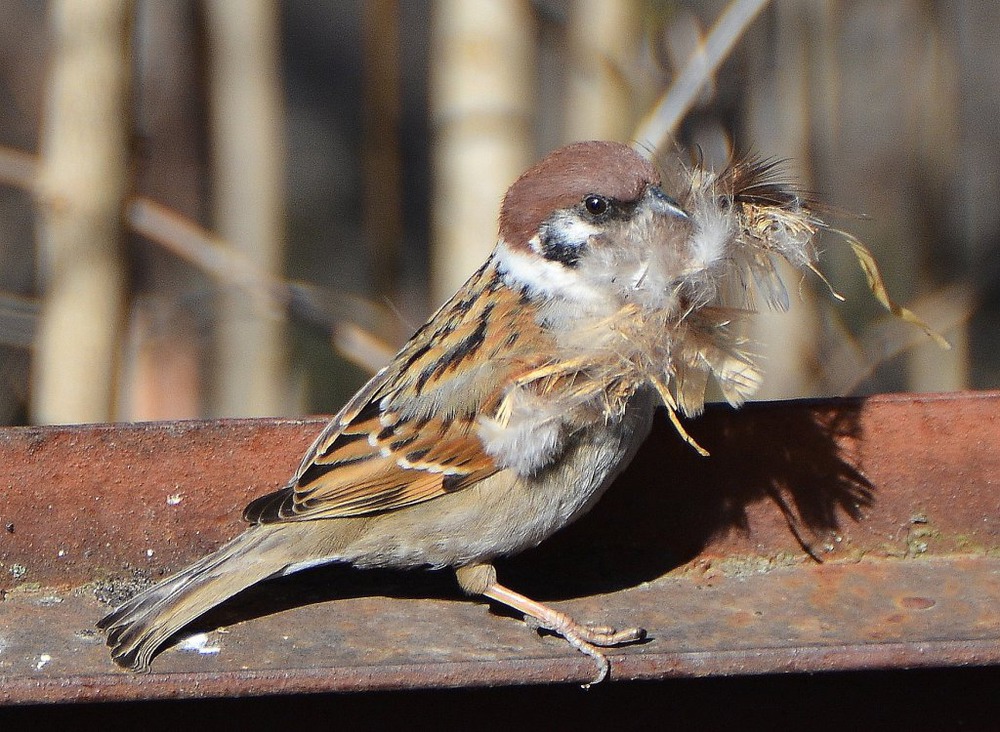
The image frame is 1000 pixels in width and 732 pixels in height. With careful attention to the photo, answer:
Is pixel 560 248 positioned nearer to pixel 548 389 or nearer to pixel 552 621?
pixel 548 389

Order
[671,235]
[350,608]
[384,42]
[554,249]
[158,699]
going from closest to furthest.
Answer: [158,699] → [350,608] → [671,235] → [554,249] → [384,42]

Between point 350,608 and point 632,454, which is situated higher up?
point 632,454

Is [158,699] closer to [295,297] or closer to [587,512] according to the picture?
[587,512]

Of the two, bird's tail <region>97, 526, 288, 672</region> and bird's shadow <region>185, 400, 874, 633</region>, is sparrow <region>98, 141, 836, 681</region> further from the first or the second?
bird's shadow <region>185, 400, 874, 633</region>

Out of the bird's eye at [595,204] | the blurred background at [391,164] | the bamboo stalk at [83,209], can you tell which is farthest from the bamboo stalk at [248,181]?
the bird's eye at [595,204]

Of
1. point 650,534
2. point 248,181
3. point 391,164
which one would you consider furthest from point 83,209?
point 650,534

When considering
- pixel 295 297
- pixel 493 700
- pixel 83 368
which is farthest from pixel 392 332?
pixel 493 700

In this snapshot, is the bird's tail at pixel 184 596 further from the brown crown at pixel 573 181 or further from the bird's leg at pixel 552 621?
the brown crown at pixel 573 181
